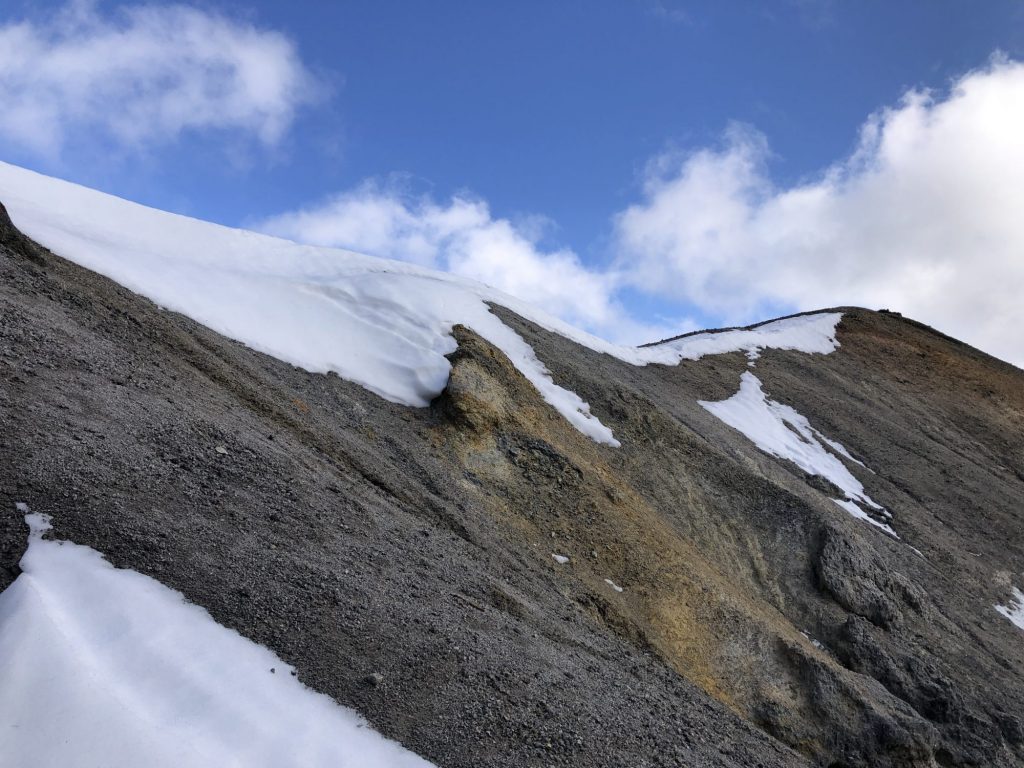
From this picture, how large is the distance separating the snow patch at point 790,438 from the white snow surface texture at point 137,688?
20.2 m

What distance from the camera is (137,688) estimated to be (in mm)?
4750

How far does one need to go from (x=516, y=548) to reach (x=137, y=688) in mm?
7726

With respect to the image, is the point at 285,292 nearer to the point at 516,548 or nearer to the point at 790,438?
the point at 516,548

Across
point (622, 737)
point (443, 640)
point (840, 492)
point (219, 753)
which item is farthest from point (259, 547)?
point (840, 492)

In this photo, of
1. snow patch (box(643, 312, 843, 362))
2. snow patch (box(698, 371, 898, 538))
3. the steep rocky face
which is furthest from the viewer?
snow patch (box(643, 312, 843, 362))

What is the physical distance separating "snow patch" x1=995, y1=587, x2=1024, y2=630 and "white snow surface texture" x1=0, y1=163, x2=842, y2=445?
41.9 feet

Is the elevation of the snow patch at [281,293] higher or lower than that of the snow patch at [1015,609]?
lower

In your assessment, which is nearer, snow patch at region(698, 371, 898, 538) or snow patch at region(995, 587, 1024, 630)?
snow patch at region(995, 587, 1024, 630)

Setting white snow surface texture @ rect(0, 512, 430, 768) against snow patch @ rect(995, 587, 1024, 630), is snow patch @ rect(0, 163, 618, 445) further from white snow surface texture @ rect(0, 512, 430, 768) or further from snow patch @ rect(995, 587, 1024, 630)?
snow patch @ rect(995, 587, 1024, 630)

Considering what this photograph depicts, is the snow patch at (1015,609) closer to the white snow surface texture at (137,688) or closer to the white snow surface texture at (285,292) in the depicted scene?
the white snow surface texture at (285,292)

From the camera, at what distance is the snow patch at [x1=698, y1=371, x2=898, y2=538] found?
23250 millimetres

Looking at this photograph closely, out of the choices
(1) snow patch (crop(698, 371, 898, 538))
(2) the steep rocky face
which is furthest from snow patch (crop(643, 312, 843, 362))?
(2) the steep rocky face

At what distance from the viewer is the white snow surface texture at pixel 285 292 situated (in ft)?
46.6

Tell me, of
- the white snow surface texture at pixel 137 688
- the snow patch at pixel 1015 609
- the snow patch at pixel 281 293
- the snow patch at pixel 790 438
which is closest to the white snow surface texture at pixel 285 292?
the snow patch at pixel 281 293
